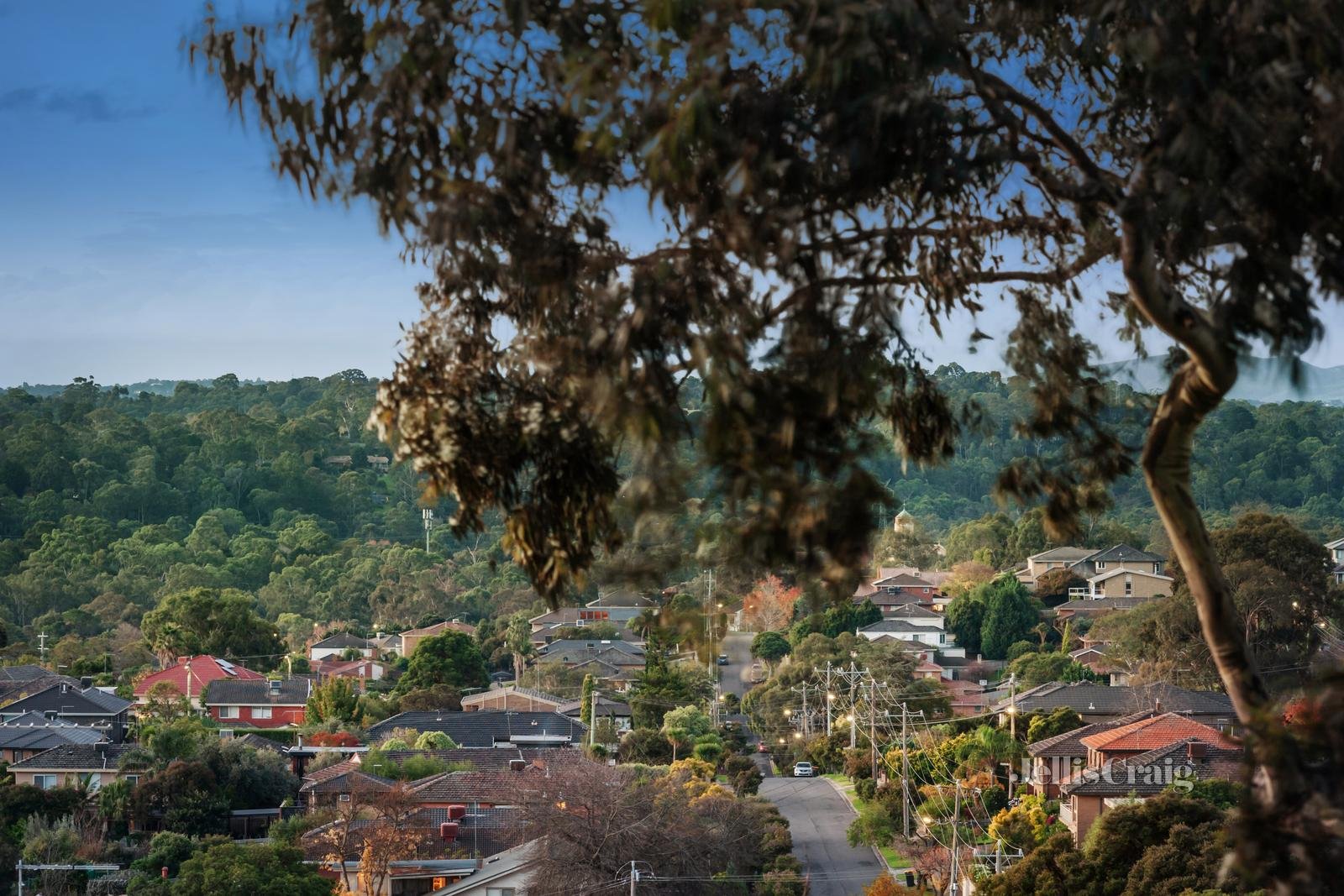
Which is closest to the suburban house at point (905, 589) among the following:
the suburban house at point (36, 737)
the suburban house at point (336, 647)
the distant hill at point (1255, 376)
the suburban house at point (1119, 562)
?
the suburban house at point (1119, 562)

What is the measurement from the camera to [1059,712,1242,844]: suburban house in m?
25.6

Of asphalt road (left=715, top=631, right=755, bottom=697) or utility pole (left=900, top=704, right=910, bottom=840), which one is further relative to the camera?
asphalt road (left=715, top=631, right=755, bottom=697)

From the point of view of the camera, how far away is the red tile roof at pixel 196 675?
2015 inches

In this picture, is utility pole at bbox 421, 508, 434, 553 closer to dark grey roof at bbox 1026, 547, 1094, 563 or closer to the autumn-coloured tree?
the autumn-coloured tree

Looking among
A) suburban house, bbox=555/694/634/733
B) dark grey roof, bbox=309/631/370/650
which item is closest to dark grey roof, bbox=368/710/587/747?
suburban house, bbox=555/694/634/733

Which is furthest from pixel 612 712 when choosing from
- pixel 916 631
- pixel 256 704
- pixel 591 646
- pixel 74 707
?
pixel 916 631

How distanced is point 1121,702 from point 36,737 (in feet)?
90.9

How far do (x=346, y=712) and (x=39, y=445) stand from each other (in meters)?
56.8

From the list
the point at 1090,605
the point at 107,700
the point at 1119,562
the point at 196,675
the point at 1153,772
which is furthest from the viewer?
the point at 1119,562

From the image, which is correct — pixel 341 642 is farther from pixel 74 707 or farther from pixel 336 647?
pixel 74 707

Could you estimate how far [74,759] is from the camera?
35531 mm

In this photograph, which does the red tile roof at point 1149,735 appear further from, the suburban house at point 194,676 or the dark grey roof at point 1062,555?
the dark grey roof at point 1062,555

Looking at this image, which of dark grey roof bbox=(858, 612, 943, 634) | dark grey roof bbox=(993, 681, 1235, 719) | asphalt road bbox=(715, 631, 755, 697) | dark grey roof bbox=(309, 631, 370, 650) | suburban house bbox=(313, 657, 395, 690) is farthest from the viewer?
dark grey roof bbox=(309, 631, 370, 650)

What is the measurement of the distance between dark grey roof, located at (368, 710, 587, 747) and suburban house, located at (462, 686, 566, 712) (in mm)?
3837
